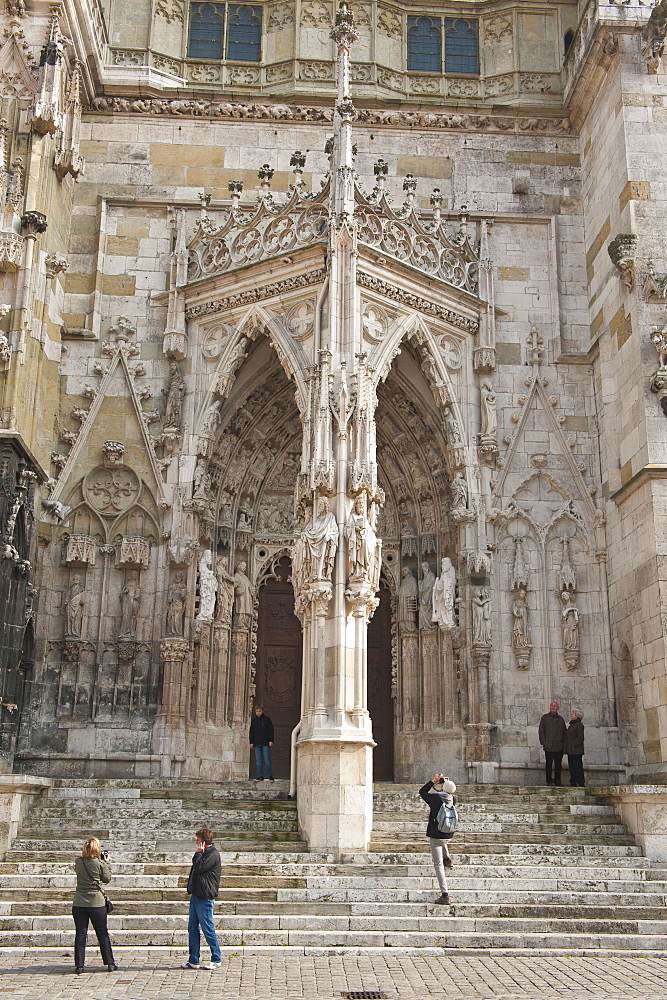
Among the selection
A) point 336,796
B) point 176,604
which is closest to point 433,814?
point 336,796

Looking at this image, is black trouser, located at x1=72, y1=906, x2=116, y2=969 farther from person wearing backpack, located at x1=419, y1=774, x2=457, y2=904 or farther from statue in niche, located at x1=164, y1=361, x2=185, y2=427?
statue in niche, located at x1=164, y1=361, x2=185, y2=427

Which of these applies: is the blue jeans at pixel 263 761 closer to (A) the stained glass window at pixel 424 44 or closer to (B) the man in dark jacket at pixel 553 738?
(B) the man in dark jacket at pixel 553 738

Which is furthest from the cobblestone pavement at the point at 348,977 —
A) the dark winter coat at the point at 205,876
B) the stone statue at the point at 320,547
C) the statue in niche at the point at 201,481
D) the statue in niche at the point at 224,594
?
the statue in niche at the point at 201,481

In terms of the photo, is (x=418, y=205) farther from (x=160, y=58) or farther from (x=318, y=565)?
(x=318, y=565)

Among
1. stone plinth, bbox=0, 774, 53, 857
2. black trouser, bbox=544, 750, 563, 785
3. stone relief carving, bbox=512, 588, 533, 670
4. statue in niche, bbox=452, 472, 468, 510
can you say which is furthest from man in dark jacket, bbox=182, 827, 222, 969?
statue in niche, bbox=452, 472, 468, 510

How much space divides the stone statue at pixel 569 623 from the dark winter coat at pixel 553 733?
135 centimetres

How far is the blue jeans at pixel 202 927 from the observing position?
341 inches

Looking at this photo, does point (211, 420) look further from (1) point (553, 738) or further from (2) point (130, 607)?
(1) point (553, 738)

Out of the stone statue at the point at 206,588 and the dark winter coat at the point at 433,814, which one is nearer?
the dark winter coat at the point at 433,814

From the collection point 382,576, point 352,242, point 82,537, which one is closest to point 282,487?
point 382,576

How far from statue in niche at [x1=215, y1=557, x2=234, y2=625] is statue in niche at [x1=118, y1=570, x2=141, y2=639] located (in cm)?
126

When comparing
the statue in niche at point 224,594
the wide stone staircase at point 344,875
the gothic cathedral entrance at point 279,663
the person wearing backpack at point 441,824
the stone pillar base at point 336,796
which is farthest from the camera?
the gothic cathedral entrance at point 279,663

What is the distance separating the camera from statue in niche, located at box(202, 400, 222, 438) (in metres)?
17.0

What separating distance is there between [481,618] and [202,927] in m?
8.47
